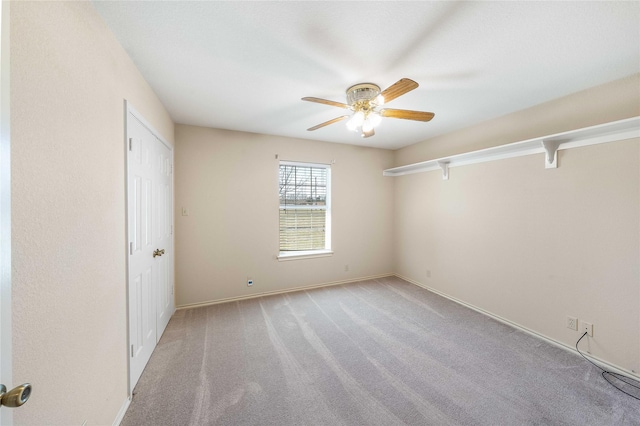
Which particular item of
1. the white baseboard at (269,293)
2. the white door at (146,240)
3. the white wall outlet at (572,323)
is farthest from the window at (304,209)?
the white wall outlet at (572,323)

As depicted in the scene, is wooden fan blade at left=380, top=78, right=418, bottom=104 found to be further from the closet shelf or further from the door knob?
the door knob

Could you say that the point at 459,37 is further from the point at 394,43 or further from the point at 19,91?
the point at 19,91

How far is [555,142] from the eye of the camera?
2.24 meters

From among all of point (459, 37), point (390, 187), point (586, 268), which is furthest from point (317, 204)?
point (586, 268)

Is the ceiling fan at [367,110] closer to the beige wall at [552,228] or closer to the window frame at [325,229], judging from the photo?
the beige wall at [552,228]

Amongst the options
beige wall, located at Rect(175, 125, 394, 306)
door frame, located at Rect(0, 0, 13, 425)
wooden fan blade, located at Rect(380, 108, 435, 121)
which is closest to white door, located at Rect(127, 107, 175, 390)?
beige wall, located at Rect(175, 125, 394, 306)

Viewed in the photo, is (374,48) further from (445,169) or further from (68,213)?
(445,169)

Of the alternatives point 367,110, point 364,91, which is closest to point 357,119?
point 367,110

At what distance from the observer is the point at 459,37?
4.76ft

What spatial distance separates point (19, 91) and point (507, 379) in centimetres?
321

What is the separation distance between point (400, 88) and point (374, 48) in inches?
12.4

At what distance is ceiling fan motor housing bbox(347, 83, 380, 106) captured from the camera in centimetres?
197

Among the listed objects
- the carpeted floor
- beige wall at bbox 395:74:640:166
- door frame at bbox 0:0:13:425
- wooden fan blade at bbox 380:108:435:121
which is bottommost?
the carpeted floor

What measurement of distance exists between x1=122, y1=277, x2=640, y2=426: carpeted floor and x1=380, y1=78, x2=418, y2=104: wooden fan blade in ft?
7.07
